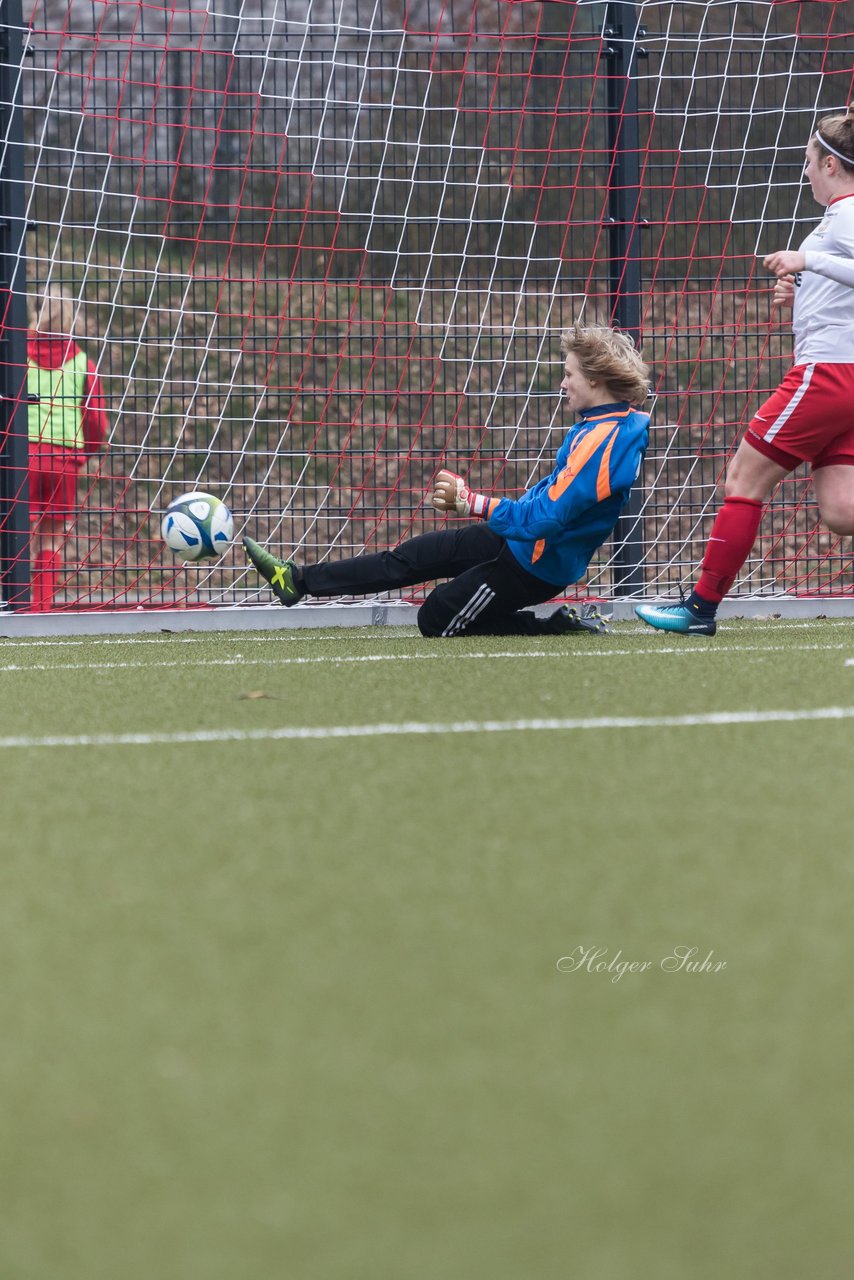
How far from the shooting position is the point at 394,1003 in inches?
50.5

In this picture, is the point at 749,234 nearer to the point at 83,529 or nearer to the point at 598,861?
the point at 83,529

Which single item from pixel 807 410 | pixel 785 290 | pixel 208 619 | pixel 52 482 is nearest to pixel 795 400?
pixel 807 410

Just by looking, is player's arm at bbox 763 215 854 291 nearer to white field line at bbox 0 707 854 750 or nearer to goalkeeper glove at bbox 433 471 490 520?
goalkeeper glove at bbox 433 471 490 520

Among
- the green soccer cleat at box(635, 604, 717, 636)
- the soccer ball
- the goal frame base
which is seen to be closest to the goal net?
the goal frame base

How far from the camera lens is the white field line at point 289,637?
552 cm

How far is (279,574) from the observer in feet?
18.4

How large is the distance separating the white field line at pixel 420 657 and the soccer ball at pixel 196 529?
1.17 meters

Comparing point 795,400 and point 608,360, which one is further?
point 608,360

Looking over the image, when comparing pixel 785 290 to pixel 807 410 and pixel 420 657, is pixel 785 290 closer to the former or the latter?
pixel 807 410

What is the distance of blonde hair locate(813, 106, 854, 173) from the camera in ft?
15.8

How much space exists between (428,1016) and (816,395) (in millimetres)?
3904

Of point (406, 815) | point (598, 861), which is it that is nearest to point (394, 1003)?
point (598, 861)

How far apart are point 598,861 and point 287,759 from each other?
35.9 inches

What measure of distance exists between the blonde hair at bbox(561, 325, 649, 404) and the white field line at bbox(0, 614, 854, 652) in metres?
0.84
